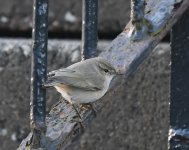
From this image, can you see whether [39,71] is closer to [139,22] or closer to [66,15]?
[139,22]

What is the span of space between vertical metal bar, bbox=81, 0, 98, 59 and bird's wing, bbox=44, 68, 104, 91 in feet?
1.07

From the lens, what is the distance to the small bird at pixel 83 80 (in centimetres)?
303

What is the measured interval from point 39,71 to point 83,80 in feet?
3.78

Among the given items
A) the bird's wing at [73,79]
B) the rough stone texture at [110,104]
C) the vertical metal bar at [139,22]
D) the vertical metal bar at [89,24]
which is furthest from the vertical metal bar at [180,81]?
the rough stone texture at [110,104]

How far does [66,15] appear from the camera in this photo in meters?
4.19

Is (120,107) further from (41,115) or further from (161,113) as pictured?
(41,115)

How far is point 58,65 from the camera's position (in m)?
4.01

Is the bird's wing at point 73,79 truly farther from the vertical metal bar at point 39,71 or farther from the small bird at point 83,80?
the vertical metal bar at point 39,71

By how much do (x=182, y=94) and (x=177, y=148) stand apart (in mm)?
207

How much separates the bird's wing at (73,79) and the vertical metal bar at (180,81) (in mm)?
510

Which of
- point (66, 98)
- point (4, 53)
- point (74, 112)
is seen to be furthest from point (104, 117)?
point (74, 112)

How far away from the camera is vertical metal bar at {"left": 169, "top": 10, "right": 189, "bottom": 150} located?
104 inches

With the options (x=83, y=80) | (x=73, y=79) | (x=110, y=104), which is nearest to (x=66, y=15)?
(x=110, y=104)

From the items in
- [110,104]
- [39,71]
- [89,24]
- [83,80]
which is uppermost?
[89,24]
